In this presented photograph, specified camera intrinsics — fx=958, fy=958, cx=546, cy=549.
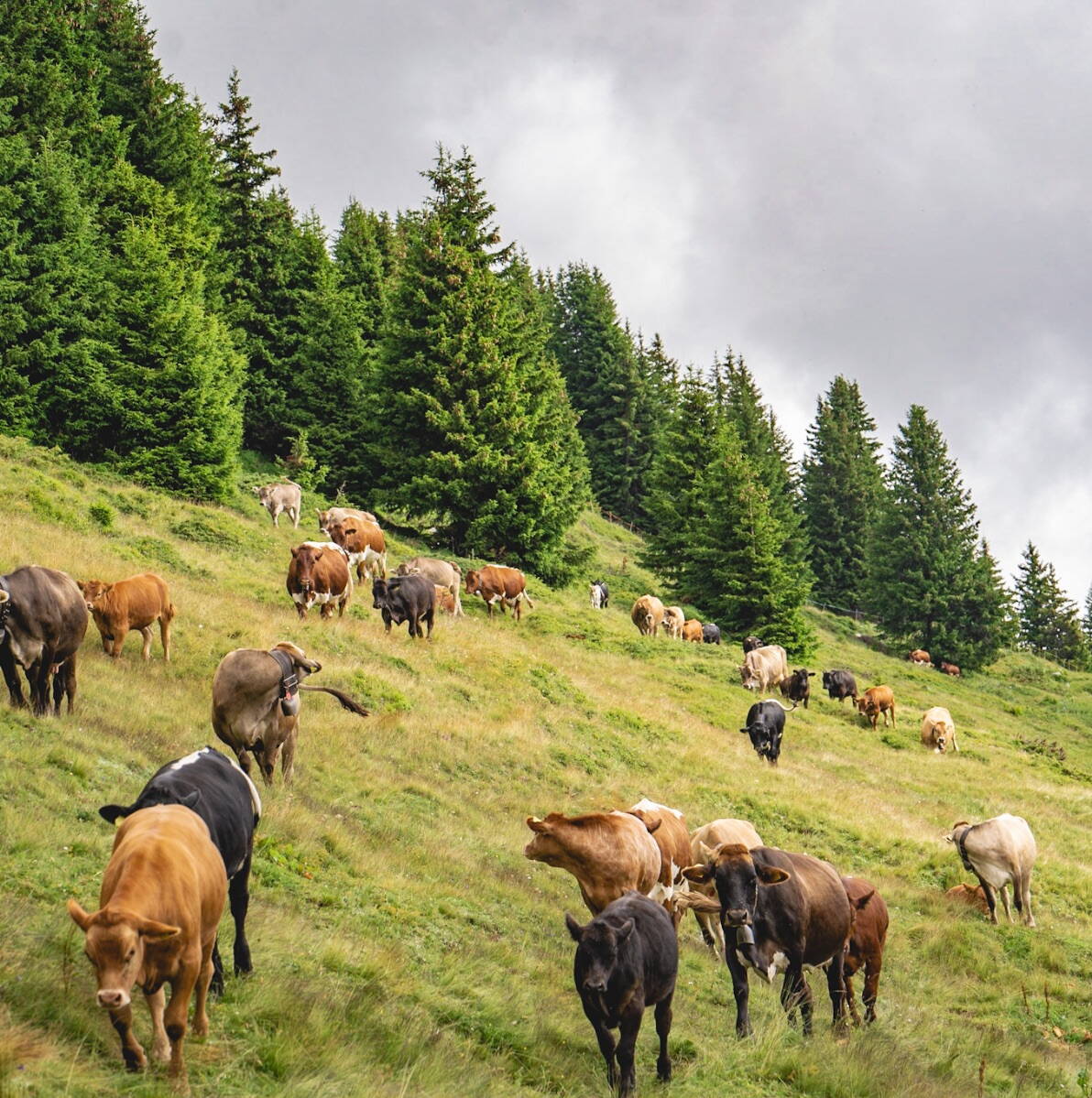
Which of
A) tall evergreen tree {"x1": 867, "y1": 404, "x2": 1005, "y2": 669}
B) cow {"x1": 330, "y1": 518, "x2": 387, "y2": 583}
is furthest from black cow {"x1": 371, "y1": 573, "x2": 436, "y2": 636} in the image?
tall evergreen tree {"x1": 867, "y1": 404, "x2": 1005, "y2": 669}

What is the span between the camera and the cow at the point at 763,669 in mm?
32294

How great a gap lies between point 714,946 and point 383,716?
301 inches

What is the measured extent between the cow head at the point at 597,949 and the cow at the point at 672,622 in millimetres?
35694

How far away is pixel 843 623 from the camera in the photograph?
66875 mm

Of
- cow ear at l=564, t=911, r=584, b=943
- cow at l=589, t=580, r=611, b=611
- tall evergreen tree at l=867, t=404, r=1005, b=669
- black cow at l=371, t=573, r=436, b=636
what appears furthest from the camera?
tall evergreen tree at l=867, t=404, r=1005, b=669

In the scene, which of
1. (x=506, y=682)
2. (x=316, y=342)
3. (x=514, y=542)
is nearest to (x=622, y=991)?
(x=506, y=682)

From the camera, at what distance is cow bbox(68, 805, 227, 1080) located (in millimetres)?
4832

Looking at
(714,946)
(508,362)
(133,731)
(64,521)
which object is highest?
(508,362)

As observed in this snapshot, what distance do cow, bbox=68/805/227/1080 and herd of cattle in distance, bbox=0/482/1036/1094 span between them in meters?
0.01

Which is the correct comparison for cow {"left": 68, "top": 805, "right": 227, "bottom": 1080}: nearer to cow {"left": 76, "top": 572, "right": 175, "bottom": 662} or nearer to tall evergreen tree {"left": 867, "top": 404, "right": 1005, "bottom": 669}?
cow {"left": 76, "top": 572, "right": 175, "bottom": 662}

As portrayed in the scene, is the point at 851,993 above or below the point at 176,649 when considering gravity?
below

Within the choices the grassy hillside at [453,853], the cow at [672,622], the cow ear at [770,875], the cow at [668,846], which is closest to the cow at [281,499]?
the grassy hillside at [453,853]

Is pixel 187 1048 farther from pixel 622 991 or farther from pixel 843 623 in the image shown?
pixel 843 623

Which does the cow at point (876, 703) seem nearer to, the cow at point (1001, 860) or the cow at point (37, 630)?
the cow at point (1001, 860)
